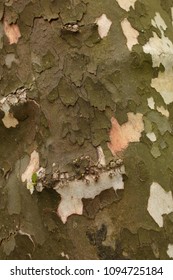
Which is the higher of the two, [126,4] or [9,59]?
[126,4]

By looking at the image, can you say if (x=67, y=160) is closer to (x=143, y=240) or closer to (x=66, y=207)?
(x=66, y=207)

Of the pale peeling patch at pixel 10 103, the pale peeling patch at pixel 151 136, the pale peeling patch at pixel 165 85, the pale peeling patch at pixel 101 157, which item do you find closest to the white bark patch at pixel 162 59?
the pale peeling patch at pixel 165 85

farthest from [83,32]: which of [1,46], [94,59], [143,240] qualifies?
[143,240]

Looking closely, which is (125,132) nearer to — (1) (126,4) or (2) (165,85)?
(2) (165,85)

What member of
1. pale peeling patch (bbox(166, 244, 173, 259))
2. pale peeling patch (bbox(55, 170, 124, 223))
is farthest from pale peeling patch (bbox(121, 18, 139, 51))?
pale peeling patch (bbox(166, 244, 173, 259))

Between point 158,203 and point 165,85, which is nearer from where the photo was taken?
point 158,203

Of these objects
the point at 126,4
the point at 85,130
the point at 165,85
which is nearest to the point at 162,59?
the point at 165,85
